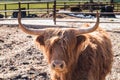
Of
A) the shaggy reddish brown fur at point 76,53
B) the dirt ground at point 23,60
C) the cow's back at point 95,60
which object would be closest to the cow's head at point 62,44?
the shaggy reddish brown fur at point 76,53

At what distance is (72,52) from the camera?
5.32 m

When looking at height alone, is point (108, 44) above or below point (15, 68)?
above

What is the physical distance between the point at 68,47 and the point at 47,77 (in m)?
3.32

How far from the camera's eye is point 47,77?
837 centimetres

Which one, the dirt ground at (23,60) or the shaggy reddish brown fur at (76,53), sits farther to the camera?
the dirt ground at (23,60)

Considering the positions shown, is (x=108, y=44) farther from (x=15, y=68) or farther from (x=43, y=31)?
(x=15, y=68)

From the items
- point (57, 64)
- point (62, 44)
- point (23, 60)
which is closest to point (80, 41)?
point (62, 44)

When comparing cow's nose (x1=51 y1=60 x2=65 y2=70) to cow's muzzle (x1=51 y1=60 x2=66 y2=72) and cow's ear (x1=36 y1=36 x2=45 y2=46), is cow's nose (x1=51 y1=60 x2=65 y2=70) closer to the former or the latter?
cow's muzzle (x1=51 y1=60 x2=66 y2=72)

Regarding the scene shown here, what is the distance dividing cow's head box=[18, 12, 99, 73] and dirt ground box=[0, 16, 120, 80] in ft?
9.36

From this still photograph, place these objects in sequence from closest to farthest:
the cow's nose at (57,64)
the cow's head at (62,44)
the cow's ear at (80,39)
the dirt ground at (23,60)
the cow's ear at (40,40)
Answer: the cow's nose at (57,64) < the cow's head at (62,44) < the cow's ear at (80,39) < the cow's ear at (40,40) < the dirt ground at (23,60)

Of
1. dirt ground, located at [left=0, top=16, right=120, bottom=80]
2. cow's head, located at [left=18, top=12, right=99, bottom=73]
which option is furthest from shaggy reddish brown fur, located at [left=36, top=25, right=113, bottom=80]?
dirt ground, located at [left=0, top=16, right=120, bottom=80]

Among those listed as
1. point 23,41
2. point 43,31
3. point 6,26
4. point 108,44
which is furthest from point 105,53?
point 6,26

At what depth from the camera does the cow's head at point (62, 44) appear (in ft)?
16.3

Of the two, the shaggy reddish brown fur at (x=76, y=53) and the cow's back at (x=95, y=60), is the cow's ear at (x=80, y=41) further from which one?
the cow's back at (x=95, y=60)
